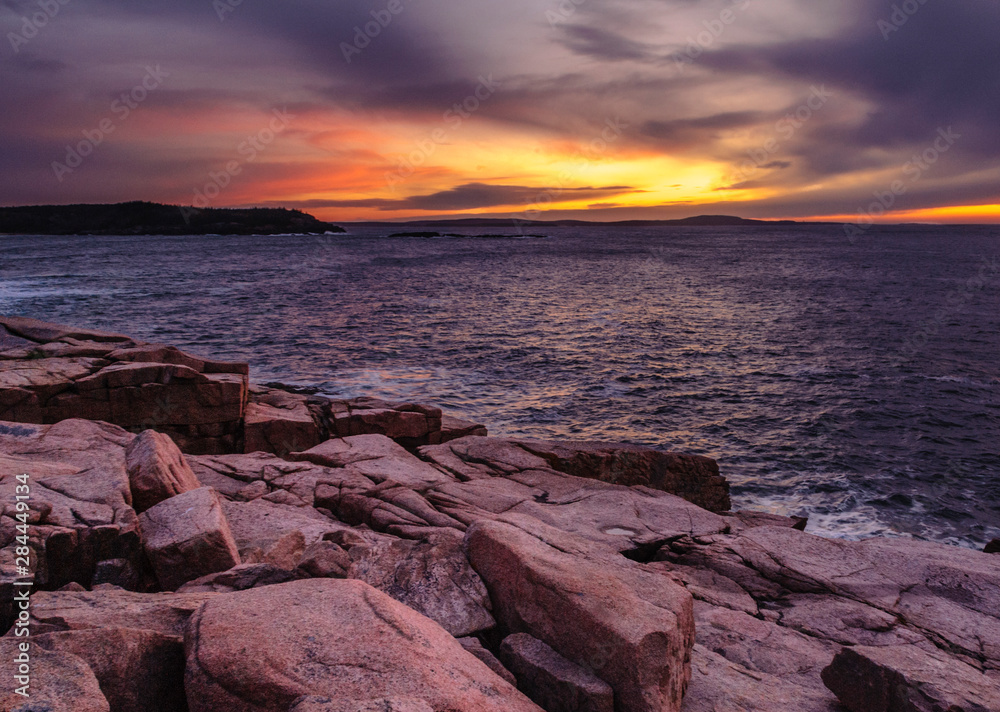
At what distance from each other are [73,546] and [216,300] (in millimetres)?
49041

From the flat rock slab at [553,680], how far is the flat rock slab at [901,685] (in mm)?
2561

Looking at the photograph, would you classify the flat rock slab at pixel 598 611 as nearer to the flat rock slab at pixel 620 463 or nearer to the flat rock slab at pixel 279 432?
the flat rock slab at pixel 620 463

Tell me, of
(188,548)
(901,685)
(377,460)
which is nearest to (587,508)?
(377,460)

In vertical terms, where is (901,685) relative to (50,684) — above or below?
below

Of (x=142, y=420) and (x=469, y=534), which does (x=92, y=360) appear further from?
(x=469, y=534)

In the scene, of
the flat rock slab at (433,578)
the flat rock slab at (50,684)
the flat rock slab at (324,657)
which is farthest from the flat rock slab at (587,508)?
the flat rock slab at (50,684)

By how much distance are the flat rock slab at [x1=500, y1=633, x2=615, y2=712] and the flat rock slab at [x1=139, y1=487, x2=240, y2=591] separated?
125 inches

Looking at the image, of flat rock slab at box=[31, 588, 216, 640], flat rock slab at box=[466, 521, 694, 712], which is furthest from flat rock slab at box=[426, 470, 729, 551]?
flat rock slab at box=[31, 588, 216, 640]

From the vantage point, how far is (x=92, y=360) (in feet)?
50.6

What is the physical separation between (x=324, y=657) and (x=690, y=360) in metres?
29.5

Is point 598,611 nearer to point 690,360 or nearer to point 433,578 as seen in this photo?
point 433,578

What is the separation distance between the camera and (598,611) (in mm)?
5285

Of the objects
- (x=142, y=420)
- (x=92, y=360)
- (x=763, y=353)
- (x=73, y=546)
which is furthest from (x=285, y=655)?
(x=763, y=353)

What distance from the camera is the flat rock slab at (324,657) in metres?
3.90
